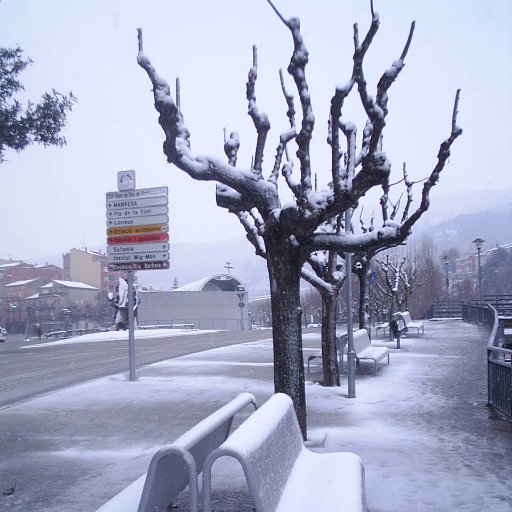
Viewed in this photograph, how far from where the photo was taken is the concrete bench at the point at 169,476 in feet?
12.5

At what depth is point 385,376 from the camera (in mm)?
14133

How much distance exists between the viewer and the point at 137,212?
1459 cm

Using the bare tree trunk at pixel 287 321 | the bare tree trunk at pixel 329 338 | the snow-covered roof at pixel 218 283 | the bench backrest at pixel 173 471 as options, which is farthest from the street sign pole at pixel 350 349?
the snow-covered roof at pixel 218 283

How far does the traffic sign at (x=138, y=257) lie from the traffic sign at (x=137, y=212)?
0.84m

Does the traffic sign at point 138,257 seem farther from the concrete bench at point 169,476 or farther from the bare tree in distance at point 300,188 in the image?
the concrete bench at point 169,476

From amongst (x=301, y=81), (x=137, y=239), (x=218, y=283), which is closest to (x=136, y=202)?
(x=137, y=239)

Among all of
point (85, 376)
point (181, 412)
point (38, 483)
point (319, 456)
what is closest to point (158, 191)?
point (85, 376)

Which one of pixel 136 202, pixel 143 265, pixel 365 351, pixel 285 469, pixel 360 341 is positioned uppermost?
pixel 136 202

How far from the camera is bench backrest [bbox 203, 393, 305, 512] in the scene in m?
3.60

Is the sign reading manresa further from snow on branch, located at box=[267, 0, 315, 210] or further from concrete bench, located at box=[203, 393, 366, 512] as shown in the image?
concrete bench, located at box=[203, 393, 366, 512]

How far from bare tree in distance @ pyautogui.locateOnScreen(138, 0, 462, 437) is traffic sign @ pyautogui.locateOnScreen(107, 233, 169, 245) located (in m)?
6.77

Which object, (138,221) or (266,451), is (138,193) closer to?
(138,221)

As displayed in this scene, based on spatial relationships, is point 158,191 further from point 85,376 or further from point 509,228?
point 509,228

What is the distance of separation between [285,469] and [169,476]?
82cm
